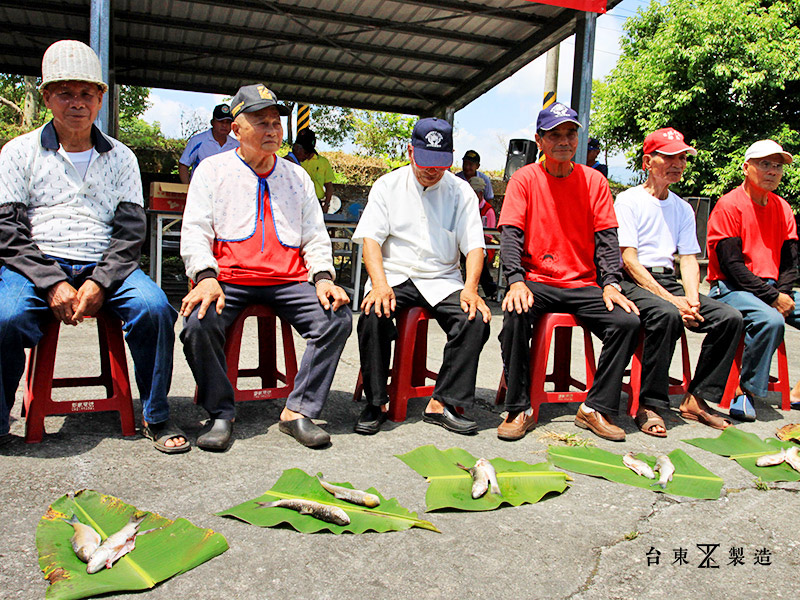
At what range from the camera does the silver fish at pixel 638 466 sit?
3117mm

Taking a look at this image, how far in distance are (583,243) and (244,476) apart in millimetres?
2423

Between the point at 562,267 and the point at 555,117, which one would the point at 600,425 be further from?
the point at 555,117

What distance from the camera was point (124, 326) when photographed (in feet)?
10.3

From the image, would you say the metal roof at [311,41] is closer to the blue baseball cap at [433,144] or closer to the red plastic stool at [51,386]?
the blue baseball cap at [433,144]

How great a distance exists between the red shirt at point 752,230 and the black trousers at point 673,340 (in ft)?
1.86

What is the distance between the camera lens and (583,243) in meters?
4.07

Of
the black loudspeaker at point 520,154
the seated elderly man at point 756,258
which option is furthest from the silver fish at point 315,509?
the black loudspeaker at point 520,154

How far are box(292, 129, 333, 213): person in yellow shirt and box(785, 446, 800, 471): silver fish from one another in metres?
6.34

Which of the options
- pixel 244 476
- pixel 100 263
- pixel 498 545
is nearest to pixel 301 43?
pixel 100 263

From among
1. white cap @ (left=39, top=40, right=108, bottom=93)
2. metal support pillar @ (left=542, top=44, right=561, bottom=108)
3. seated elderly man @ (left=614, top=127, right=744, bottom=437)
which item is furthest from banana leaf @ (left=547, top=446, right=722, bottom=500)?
metal support pillar @ (left=542, top=44, right=561, bottom=108)

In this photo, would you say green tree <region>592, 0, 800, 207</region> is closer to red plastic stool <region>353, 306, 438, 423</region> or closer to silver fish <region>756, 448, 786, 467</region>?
silver fish <region>756, 448, 786, 467</region>

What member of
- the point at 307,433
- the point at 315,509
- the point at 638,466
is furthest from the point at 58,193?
the point at 638,466

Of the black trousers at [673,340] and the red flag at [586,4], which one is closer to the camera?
the black trousers at [673,340]

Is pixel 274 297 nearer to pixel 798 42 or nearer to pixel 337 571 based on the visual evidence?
pixel 337 571
